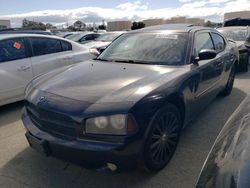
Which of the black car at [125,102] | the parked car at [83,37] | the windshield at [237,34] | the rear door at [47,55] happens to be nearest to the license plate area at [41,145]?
the black car at [125,102]

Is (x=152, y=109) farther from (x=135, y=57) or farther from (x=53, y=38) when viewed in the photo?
(x=53, y=38)

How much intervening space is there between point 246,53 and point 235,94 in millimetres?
2889

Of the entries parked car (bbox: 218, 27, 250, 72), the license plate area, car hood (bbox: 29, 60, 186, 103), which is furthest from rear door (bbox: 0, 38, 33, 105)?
parked car (bbox: 218, 27, 250, 72)

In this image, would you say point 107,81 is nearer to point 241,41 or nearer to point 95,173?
point 95,173

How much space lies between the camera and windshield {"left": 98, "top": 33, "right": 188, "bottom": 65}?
3500 millimetres

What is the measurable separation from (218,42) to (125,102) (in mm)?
3194

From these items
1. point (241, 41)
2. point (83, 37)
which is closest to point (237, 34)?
point (241, 41)

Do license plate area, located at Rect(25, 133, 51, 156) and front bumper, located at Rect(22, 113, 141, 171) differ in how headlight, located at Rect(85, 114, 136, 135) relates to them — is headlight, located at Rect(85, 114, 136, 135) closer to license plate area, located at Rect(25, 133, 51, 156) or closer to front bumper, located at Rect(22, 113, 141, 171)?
front bumper, located at Rect(22, 113, 141, 171)

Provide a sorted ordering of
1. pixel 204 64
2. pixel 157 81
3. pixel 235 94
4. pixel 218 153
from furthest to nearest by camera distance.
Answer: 1. pixel 235 94
2. pixel 204 64
3. pixel 157 81
4. pixel 218 153

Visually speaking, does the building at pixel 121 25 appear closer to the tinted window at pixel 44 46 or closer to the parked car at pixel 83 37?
the parked car at pixel 83 37

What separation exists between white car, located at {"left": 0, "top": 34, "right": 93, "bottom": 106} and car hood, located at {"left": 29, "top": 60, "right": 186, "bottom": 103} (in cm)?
176

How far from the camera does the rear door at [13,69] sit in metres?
4.82

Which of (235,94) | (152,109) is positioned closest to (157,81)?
(152,109)

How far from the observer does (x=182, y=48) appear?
3.56m
